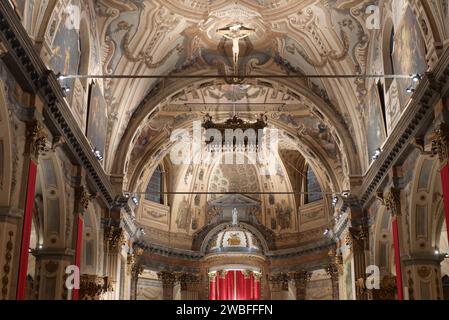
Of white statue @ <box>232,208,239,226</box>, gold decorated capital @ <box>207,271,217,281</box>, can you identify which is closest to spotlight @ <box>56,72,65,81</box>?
white statue @ <box>232,208,239,226</box>

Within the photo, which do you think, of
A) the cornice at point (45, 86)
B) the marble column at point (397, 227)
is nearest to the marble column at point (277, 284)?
the marble column at point (397, 227)

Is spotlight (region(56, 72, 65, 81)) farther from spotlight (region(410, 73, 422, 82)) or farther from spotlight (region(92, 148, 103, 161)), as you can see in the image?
spotlight (region(410, 73, 422, 82))

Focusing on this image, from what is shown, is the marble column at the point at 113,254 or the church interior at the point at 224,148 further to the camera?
the marble column at the point at 113,254

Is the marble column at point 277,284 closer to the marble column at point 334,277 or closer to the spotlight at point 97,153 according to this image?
the marble column at point 334,277

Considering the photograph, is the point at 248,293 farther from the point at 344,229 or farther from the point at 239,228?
the point at 344,229

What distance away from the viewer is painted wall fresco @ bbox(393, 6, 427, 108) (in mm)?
13766

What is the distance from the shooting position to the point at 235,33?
1944cm

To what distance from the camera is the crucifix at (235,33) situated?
19203mm

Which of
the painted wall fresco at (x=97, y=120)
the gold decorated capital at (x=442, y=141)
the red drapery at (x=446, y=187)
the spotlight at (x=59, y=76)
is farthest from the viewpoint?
the painted wall fresco at (x=97, y=120)

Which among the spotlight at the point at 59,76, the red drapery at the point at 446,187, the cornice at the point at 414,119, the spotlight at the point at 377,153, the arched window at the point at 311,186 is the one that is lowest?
the red drapery at the point at 446,187

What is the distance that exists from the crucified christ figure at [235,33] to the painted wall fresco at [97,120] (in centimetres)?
416

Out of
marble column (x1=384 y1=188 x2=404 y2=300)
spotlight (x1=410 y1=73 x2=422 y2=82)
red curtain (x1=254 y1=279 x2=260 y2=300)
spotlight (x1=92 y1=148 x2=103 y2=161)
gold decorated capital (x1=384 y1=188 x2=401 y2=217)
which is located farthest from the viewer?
red curtain (x1=254 y1=279 x2=260 y2=300)

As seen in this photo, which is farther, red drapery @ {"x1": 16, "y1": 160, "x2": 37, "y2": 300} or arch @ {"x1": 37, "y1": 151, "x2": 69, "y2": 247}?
arch @ {"x1": 37, "y1": 151, "x2": 69, "y2": 247}

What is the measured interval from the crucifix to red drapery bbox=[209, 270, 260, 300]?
40.5ft
